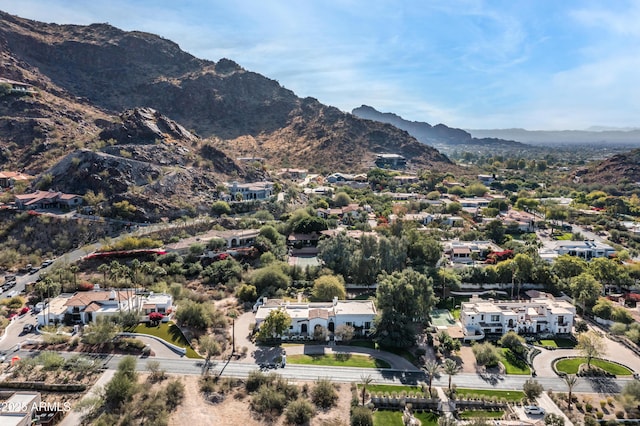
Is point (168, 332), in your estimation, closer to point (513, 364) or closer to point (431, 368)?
point (431, 368)

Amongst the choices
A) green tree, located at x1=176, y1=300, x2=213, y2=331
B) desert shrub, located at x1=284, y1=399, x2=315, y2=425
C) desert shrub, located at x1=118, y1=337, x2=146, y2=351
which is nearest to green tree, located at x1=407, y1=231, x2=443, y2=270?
green tree, located at x1=176, y1=300, x2=213, y2=331

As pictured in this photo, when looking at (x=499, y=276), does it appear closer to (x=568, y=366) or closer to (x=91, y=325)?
(x=568, y=366)

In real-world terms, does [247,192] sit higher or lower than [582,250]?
higher

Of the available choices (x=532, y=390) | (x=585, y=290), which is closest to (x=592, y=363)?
(x=532, y=390)

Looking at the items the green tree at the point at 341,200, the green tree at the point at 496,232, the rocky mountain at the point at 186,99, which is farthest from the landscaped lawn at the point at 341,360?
the rocky mountain at the point at 186,99

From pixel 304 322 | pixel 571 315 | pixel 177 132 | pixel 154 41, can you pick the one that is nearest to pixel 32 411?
pixel 304 322

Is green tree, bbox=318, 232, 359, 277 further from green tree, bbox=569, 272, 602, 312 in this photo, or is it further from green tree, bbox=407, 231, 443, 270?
green tree, bbox=569, 272, 602, 312
